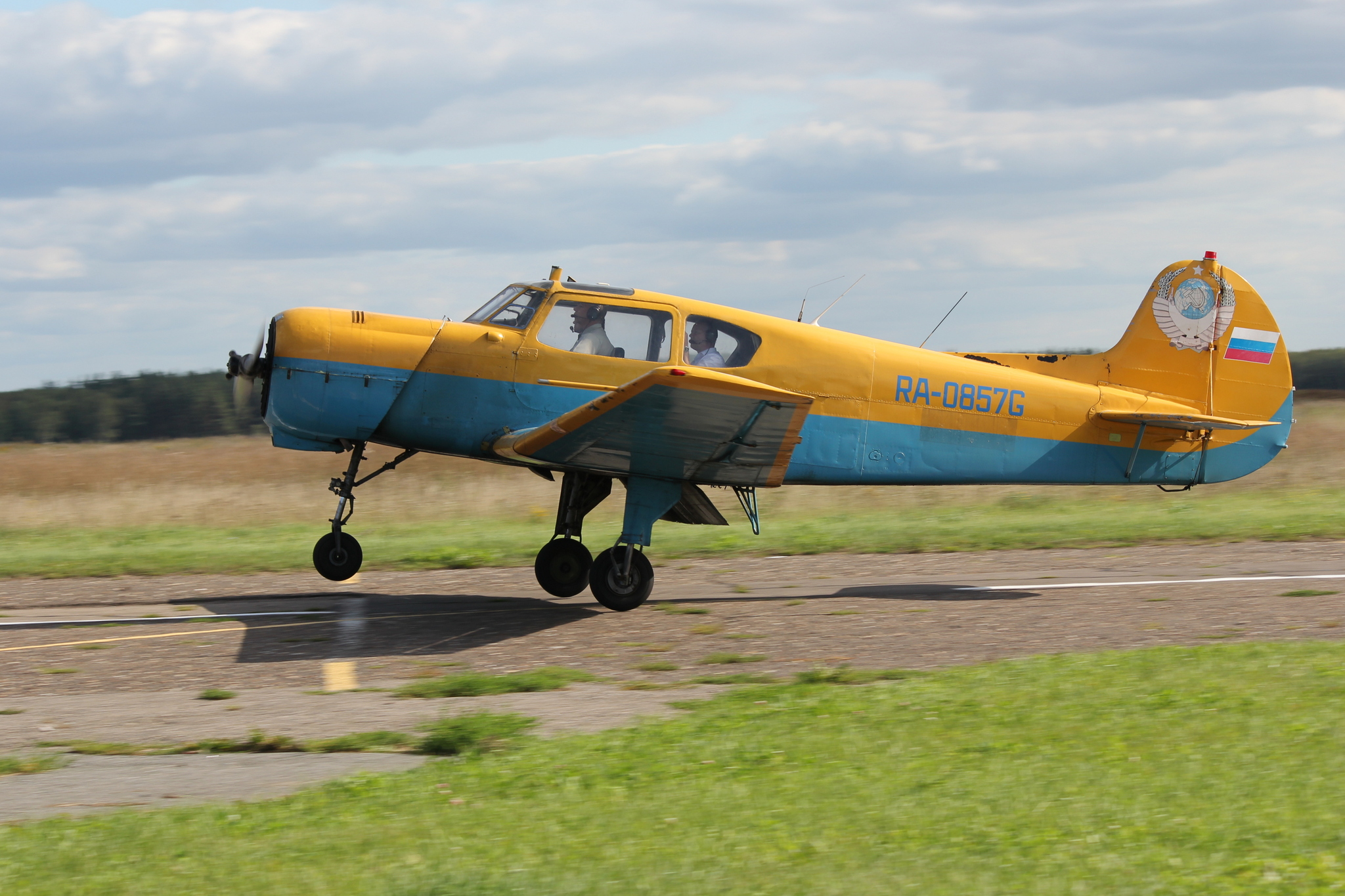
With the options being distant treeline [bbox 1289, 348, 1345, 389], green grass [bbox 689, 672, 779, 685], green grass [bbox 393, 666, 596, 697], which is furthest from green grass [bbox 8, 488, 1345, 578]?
distant treeline [bbox 1289, 348, 1345, 389]

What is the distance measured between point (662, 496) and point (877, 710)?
444 cm

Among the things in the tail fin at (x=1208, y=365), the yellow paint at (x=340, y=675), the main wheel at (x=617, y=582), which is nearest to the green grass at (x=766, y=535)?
the tail fin at (x=1208, y=365)

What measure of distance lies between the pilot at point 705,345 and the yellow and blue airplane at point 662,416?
0.05ft

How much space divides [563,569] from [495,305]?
8.71 feet

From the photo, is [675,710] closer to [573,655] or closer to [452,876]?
[573,655]

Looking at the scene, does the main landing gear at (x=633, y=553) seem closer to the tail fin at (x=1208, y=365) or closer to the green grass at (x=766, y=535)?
the green grass at (x=766, y=535)

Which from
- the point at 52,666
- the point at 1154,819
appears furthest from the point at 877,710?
the point at 52,666

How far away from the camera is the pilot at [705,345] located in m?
10.8

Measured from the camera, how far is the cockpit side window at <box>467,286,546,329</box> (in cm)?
1072

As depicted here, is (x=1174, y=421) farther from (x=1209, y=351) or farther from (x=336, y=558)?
(x=336, y=558)

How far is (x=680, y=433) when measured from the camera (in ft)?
31.3

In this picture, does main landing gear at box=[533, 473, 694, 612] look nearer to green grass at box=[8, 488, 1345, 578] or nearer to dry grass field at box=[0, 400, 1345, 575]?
green grass at box=[8, 488, 1345, 578]

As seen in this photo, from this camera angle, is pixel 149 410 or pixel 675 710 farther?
pixel 149 410

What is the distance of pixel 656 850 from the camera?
14.0 feet
